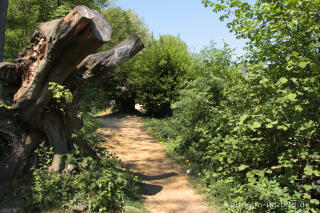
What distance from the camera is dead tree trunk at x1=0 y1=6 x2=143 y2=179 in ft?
9.48

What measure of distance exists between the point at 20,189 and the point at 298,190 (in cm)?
398

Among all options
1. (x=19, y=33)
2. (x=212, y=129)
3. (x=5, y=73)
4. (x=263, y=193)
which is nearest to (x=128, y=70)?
(x=19, y=33)

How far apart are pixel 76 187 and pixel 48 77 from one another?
5.73 ft

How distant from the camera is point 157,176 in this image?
17.6 feet

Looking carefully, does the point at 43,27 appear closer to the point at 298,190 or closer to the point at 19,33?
the point at 298,190

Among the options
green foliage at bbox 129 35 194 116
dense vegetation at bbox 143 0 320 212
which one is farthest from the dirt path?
green foliage at bbox 129 35 194 116

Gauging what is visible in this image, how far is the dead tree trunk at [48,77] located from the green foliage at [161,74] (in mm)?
8570

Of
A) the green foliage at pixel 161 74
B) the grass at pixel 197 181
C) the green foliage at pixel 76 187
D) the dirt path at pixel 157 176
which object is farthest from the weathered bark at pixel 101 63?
the green foliage at pixel 161 74

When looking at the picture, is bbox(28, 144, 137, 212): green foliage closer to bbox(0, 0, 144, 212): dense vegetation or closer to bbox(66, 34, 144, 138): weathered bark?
bbox(0, 0, 144, 212): dense vegetation

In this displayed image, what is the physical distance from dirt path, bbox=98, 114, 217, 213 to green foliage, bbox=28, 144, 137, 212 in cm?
74

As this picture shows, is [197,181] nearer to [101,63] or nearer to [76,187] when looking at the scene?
[76,187]

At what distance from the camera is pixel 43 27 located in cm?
342

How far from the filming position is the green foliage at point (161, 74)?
42.2 feet

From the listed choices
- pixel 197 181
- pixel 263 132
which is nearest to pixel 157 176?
pixel 197 181
